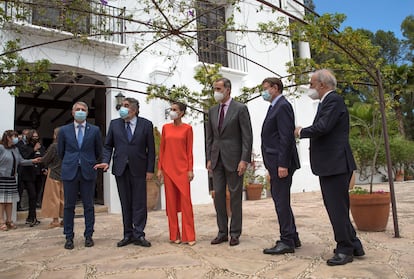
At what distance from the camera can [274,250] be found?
3.21m

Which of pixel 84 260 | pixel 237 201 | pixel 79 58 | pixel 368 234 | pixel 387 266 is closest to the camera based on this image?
pixel 387 266

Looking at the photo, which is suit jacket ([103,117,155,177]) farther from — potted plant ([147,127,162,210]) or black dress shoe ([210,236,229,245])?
potted plant ([147,127,162,210])

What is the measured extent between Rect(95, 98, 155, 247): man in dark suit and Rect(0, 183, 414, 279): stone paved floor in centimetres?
27

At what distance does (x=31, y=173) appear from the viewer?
630 cm

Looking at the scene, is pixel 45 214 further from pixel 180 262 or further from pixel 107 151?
pixel 180 262

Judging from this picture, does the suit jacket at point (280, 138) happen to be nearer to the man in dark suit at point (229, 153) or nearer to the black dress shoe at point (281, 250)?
the man in dark suit at point (229, 153)

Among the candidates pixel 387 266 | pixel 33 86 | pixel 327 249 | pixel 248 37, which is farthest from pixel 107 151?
pixel 248 37

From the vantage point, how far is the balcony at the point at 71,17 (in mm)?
4242

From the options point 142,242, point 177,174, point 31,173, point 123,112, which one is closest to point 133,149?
point 123,112

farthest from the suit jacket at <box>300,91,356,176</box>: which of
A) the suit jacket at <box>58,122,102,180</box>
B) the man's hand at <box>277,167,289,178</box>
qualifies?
the suit jacket at <box>58,122,102,180</box>

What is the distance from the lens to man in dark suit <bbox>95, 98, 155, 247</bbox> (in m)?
3.93

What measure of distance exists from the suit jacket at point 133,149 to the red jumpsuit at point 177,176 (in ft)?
0.64

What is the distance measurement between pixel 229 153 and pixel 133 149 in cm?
113

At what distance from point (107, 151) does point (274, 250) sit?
7.41 feet
